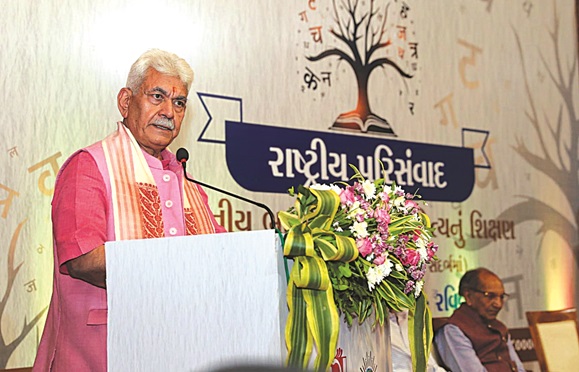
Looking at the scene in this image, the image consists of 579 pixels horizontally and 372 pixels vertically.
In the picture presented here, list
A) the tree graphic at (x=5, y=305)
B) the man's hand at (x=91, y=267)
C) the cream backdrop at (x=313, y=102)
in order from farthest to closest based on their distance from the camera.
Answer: the cream backdrop at (x=313, y=102), the tree graphic at (x=5, y=305), the man's hand at (x=91, y=267)

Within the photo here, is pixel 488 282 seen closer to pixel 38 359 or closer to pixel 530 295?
pixel 530 295

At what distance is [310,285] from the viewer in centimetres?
233

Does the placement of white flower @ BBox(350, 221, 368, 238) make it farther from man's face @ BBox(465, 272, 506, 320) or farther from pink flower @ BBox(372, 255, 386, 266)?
man's face @ BBox(465, 272, 506, 320)

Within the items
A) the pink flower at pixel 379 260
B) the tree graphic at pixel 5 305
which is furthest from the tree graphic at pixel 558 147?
the pink flower at pixel 379 260

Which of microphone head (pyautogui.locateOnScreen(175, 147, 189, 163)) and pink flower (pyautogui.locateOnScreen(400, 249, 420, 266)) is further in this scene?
microphone head (pyautogui.locateOnScreen(175, 147, 189, 163))

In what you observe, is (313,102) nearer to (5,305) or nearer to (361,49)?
(361,49)

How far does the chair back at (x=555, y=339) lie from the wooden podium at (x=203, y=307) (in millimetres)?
3476

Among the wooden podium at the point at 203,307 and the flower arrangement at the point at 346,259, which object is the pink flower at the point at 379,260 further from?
the wooden podium at the point at 203,307

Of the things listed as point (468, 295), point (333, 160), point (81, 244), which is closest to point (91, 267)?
point (81, 244)

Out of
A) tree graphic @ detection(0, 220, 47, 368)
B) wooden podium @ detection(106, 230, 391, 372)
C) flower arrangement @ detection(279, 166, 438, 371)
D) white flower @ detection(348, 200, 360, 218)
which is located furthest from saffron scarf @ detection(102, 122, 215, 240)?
tree graphic @ detection(0, 220, 47, 368)

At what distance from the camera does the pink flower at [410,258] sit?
2.53 metres

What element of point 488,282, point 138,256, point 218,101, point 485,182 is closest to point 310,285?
point 138,256

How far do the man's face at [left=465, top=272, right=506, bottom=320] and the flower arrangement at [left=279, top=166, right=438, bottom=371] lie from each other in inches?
135

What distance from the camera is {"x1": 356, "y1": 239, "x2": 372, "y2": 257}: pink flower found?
2424 mm
